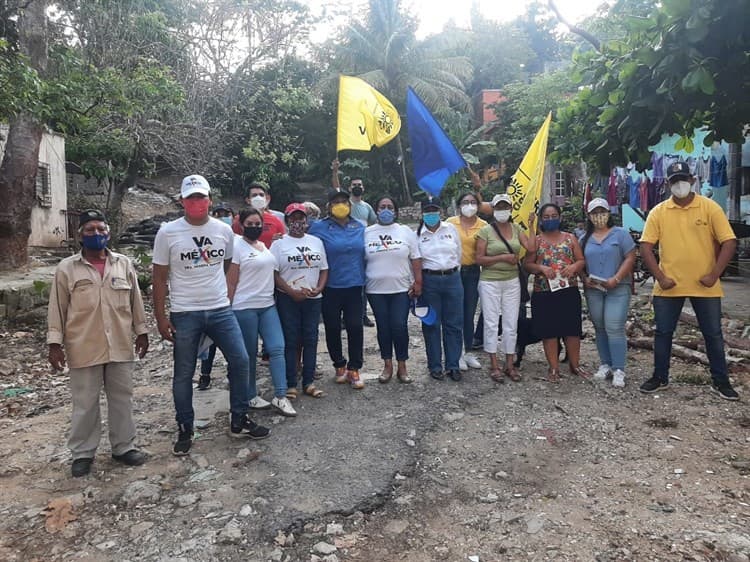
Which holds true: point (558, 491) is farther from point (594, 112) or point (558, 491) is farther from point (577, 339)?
point (594, 112)

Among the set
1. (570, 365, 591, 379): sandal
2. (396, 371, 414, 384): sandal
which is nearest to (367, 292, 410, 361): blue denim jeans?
(396, 371, 414, 384): sandal

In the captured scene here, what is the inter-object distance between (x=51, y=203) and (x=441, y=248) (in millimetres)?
13622

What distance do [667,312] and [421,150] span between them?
9.87 ft

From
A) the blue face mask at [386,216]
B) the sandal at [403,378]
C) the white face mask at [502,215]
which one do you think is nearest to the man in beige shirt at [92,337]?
the blue face mask at [386,216]

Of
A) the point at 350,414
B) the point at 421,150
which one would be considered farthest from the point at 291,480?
the point at 421,150

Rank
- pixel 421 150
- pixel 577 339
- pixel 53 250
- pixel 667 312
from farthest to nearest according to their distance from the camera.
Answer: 1. pixel 53 250
2. pixel 421 150
3. pixel 577 339
4. pixel 667 312

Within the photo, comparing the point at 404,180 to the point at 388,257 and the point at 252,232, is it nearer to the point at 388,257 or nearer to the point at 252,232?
the point at 388,257

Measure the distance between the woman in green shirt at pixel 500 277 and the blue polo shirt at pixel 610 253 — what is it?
0.55m

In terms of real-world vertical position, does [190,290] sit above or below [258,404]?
above

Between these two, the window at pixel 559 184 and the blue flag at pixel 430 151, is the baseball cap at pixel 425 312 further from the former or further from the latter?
the window at pixel 559 184

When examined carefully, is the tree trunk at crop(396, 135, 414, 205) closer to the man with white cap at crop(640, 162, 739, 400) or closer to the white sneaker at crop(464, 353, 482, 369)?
the white sneaker at crop(464, 353, 482, 369)

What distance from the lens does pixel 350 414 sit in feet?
15.5

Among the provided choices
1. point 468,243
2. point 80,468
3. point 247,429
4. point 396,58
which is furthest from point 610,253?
point 396,58

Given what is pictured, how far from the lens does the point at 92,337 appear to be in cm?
377
